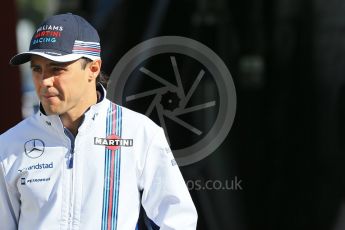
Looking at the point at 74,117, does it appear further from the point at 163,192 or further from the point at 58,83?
the point at 163,192

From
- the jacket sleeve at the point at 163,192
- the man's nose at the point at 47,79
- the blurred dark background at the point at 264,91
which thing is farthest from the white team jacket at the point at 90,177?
the blurred dark background at the point at 264,91

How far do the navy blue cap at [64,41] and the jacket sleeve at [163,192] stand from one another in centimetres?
37

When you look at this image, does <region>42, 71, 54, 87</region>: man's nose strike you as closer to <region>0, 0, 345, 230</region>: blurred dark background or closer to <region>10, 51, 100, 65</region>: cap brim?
<region>10, 51, 100, 65</region>: cap brim

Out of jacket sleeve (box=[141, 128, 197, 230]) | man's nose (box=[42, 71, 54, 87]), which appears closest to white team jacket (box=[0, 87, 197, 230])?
jacket sleeve (box=[141, 128, 197, 230])

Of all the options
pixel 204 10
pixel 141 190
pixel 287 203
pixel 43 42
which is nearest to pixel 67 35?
pixel 43 42

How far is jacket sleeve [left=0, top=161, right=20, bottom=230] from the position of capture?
7.79ft

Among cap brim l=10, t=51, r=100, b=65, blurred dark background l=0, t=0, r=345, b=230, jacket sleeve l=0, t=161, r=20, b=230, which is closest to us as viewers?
cap brim l=10, t=51, r=100, b=65

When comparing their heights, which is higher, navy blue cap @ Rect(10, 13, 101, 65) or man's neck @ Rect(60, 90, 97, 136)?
navy blue cap @ Rect(10, 13, 101, 65)

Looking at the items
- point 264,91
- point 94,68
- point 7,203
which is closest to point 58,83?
point 94,68

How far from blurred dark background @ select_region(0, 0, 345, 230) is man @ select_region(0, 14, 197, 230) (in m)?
1.36

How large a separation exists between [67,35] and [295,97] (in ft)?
5.84

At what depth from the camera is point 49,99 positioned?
2.32 m

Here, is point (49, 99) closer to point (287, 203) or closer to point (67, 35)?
point (67, 35)

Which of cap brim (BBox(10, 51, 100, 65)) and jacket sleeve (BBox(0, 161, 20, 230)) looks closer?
cap brim (BBox(10, 51, 100, 65))
